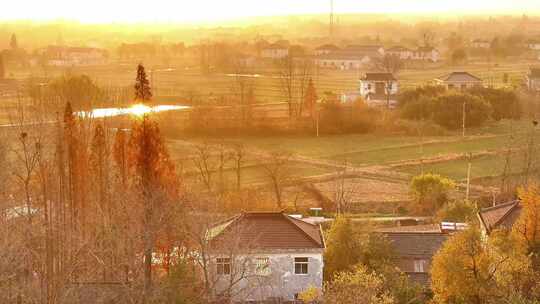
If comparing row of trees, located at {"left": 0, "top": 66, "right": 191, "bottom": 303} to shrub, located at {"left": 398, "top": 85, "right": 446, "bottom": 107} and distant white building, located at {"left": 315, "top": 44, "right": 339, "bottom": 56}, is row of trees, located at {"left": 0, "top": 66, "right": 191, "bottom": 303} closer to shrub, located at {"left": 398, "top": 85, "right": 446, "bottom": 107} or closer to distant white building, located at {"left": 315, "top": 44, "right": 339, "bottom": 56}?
shrub, located at {"left": 398, "top": 85, "right": 446, "bottom": 107}

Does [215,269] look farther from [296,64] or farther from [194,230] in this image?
[296,64]

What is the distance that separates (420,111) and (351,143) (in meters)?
5.80

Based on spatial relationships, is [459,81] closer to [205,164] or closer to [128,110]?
[128,110]

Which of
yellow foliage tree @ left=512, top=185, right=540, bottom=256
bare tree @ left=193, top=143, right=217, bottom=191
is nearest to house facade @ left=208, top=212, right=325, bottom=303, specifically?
yellow foliage tree @ left=512, top=185, right=540, bottom=256

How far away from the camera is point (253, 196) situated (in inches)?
870

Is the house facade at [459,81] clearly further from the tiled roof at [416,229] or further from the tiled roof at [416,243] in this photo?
the tiled roof at [416,243]

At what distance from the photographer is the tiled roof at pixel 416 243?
1752cm

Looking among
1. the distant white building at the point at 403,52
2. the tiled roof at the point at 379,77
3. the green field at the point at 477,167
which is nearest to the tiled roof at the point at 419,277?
the green field at the point at 477,167

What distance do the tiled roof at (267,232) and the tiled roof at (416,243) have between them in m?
2.21

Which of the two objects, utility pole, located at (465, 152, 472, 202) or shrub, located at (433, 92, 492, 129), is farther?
shrub, located at (433, 92, 492, 129)

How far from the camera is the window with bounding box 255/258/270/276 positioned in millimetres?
15250

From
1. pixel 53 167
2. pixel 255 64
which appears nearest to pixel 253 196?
pixel 53 167

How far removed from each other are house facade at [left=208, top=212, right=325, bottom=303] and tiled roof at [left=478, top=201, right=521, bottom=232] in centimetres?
380

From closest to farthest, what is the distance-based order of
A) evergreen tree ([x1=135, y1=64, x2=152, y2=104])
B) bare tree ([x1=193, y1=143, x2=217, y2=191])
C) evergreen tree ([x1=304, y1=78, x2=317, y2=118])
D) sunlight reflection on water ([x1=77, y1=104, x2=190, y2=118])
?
1. evergreen tree ([x1=135, y1=64, x2=152, y2=104])
2. sunlight reflection on water ([x1=77, y1=104, x2=190, y2=118])
3. bare tree ([x1=193, y1=143, x2=217, y2=191])
4. evergreen tree ([x1=304, y1=78, x2=317, y2=118])
